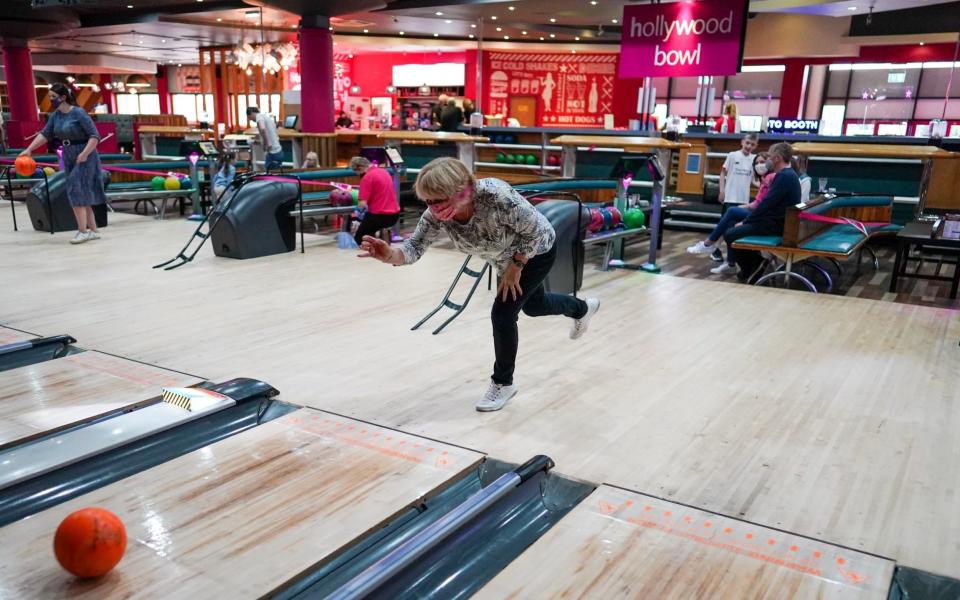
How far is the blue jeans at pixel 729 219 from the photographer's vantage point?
6199 mm

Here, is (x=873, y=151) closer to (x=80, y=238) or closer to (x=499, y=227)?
(x=499, y=227)

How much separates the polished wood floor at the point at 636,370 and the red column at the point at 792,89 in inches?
480

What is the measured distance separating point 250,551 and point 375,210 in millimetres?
4569

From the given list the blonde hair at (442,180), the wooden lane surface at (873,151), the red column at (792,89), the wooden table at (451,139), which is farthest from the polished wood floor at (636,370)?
the red column at (792,89)

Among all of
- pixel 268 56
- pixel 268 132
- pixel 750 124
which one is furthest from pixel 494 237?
pixel 268 56

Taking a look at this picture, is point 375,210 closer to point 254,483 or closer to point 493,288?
point 493,288

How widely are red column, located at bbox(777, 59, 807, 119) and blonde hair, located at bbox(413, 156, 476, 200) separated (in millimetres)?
15563

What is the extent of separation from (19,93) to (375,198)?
14.6 meters

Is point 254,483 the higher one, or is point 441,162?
point 441,162

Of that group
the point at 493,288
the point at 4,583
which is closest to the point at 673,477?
the point at 4,583

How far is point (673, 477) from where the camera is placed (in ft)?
8.25

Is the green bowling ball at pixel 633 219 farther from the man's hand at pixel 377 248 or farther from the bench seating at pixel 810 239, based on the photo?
the man's hand at pixel 377 248

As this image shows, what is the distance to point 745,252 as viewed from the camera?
6.05 metres

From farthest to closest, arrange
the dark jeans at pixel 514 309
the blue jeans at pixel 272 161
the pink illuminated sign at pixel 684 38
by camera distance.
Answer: the blue jeans at pixel 272 161, the pink illuminated sign at pixel 684 38, the dark jeans at pixel 514 309
